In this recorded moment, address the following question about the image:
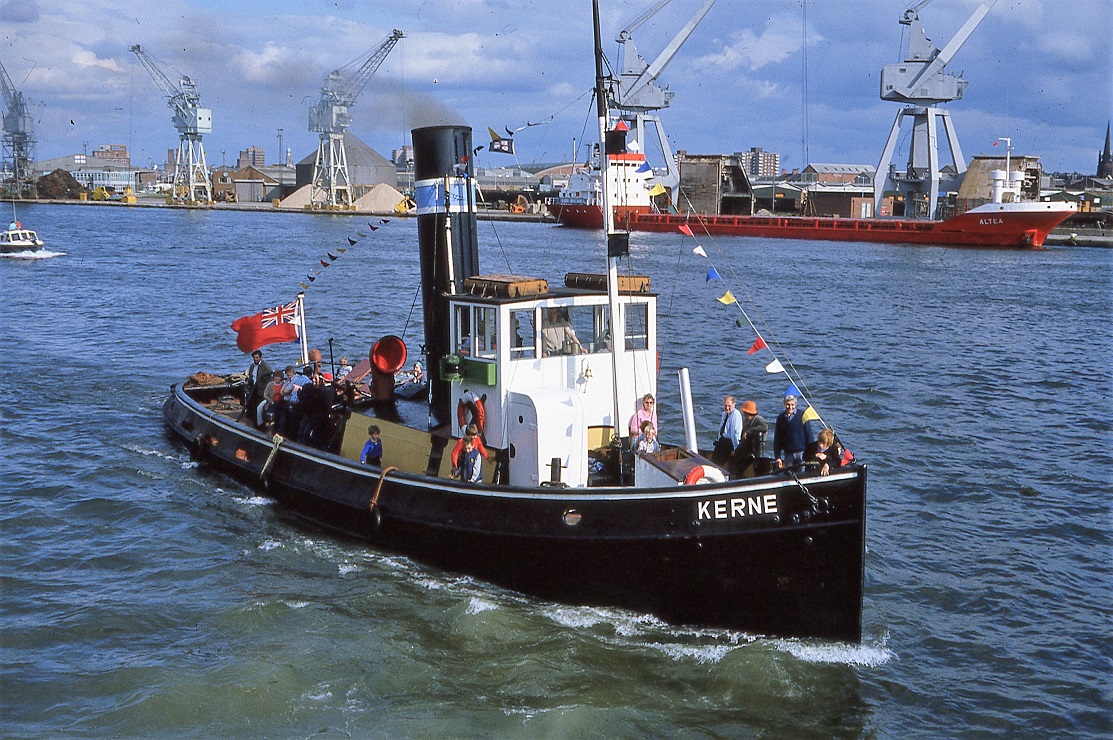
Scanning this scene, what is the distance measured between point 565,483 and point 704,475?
1862mm

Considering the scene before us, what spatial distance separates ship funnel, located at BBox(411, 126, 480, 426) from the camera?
16.1 m

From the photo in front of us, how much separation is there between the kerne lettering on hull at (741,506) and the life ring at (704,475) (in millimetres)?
444

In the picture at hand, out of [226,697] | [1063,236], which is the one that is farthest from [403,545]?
[1063,236]

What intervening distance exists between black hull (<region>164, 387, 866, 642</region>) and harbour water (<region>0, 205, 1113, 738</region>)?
1.03 ft

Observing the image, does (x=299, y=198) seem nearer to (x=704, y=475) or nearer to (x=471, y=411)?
(x=471, y=411)

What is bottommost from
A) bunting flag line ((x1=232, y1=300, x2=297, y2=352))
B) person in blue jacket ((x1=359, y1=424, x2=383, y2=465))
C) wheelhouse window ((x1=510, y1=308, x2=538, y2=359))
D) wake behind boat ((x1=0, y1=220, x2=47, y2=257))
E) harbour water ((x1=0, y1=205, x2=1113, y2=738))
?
harbour water ((x1=0, y1=205, x2=1113, y2=738))

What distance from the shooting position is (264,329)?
786 inches

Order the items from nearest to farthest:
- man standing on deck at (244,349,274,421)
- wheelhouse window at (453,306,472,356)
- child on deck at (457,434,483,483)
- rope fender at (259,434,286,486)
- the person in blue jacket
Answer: child on deck at (457,434,483,483) < wheelhouse window at (453,306,472,356) < the person in blue jacket < rope fender at (259,434,286,486) < man standing on deck at (244,349,274,421)

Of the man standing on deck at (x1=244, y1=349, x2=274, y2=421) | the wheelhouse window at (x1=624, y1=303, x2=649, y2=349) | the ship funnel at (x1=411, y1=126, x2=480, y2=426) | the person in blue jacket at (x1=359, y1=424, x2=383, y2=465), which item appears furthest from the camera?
the man standing on deck at (x1=244, y1=349, x2=274, y2=421)

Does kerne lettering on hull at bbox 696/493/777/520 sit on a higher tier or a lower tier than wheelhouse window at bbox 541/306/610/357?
lower

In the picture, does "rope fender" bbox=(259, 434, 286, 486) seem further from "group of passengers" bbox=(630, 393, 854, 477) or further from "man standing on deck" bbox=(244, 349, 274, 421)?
"group of passengers" bbox=(630, 393, 854, 477)

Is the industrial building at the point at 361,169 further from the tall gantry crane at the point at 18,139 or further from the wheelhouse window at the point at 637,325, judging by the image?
the wheelhouse window at the point at 637,325

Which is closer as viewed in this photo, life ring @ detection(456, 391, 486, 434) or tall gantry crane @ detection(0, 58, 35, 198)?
life ring @ detection(456, 391, 486, 434)

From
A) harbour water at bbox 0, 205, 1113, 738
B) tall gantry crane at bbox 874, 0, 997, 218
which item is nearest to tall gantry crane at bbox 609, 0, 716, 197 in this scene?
tall gantry crane at bbox 874, 0, 997, 218
